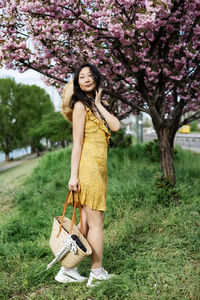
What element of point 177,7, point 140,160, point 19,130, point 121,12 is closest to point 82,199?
point 121,12

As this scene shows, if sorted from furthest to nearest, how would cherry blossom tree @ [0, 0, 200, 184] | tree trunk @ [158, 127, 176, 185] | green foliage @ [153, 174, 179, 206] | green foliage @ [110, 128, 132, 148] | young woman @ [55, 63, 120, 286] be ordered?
green foliage @ [110, 128, 132, 148] → tree trunk @ [158, 127, 176, 185] → green foliage @ [153, 174, 179, 206] → cherry blossom tree @ [0, 0, 200, 184] → young woman @ [55, 63, 120, 286]

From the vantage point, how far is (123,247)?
3.15 m

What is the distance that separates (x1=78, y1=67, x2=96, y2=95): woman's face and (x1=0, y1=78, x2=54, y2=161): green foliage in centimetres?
2786

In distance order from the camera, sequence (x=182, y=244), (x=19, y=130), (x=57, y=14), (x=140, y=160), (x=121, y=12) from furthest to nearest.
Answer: (x=19, y=130) → (x=140, y=160) → (x=57, y=14) → (x=121, y=12) → (x=182, y=244)

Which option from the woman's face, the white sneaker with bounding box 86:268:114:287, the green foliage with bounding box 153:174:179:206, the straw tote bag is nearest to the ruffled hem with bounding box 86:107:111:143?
the woman's face

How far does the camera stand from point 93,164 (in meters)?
2.32

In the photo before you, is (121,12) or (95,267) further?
(121,12)

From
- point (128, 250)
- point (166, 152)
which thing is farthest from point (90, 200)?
point (166, 152)

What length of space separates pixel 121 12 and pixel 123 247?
9.08 ft

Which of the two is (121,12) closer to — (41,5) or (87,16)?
(87,16)

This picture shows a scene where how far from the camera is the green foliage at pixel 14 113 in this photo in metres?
29.1

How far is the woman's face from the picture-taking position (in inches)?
93.7

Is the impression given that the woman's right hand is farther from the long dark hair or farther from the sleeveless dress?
the long dark hair

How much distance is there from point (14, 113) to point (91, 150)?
2903 cm
